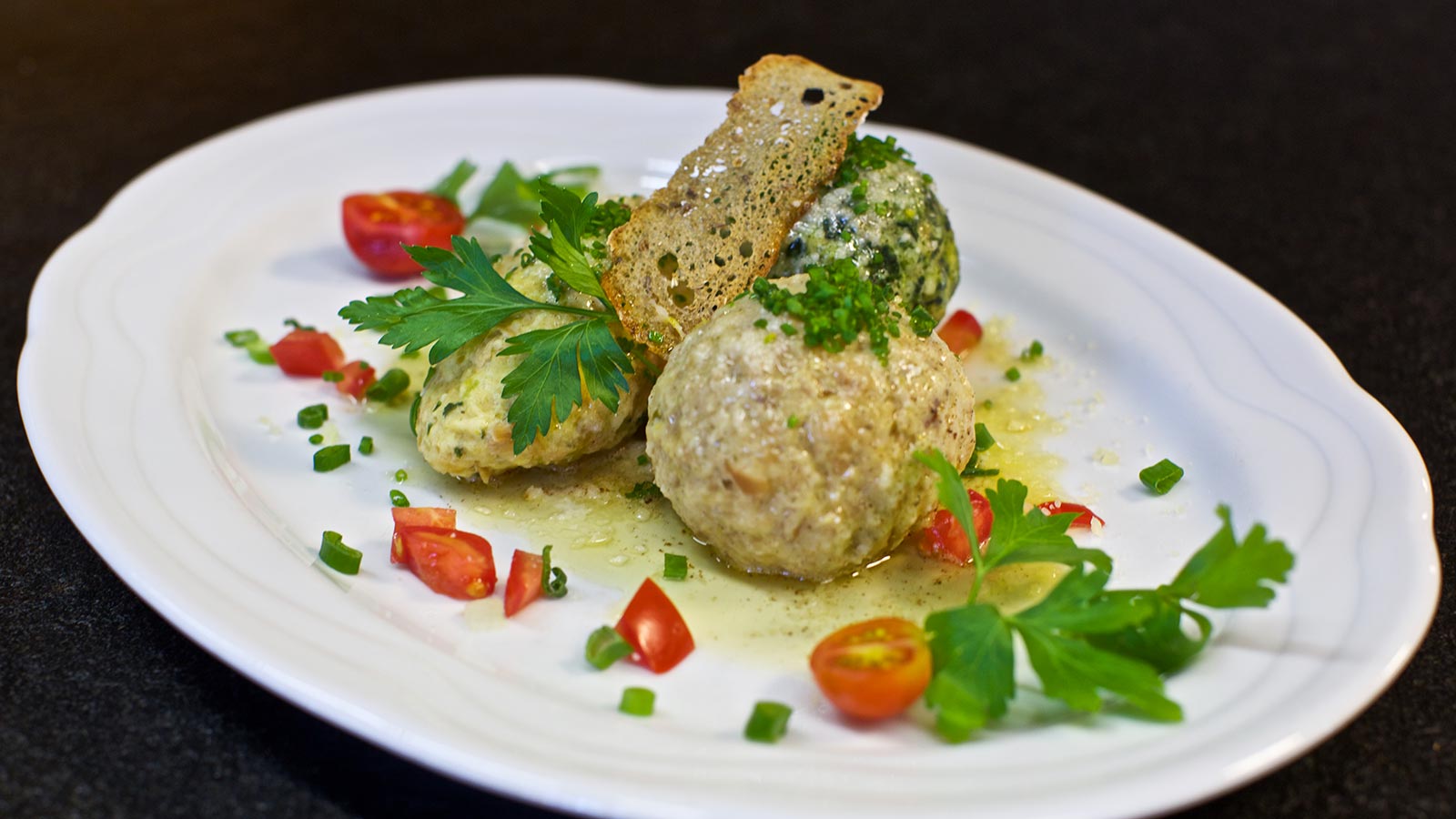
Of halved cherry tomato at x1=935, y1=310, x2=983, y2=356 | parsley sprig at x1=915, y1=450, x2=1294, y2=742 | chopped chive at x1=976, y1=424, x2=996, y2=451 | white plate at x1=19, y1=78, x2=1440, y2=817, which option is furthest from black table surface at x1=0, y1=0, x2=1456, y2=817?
halved cherry tomato at x1=935, y1=310, x2=983, y2=356

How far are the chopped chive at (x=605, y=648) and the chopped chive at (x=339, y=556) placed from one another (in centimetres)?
79

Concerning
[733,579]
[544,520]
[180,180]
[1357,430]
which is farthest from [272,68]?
[1357,430]

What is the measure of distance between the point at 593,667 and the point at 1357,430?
237 centimetres

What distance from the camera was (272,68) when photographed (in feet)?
25.4

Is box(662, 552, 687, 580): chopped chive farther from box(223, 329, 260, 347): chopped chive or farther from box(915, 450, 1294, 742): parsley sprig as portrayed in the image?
box(223, 329, 260, 347): chopped chive

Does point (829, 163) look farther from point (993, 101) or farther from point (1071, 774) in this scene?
point (993, 101)

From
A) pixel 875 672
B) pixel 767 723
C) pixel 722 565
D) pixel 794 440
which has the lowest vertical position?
pixel 722 565

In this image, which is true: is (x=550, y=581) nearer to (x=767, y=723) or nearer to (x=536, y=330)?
(x=536, y=330)

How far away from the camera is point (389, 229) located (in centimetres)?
540

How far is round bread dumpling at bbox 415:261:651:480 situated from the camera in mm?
3969

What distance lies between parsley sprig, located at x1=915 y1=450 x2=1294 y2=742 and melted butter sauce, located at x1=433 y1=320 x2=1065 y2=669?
19.4 inches

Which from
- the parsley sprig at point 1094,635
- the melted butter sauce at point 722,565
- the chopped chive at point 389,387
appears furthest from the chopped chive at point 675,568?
the chopped chive at point 389,387

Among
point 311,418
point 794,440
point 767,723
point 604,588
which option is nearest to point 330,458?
point 311,418

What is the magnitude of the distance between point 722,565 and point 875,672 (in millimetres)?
877
